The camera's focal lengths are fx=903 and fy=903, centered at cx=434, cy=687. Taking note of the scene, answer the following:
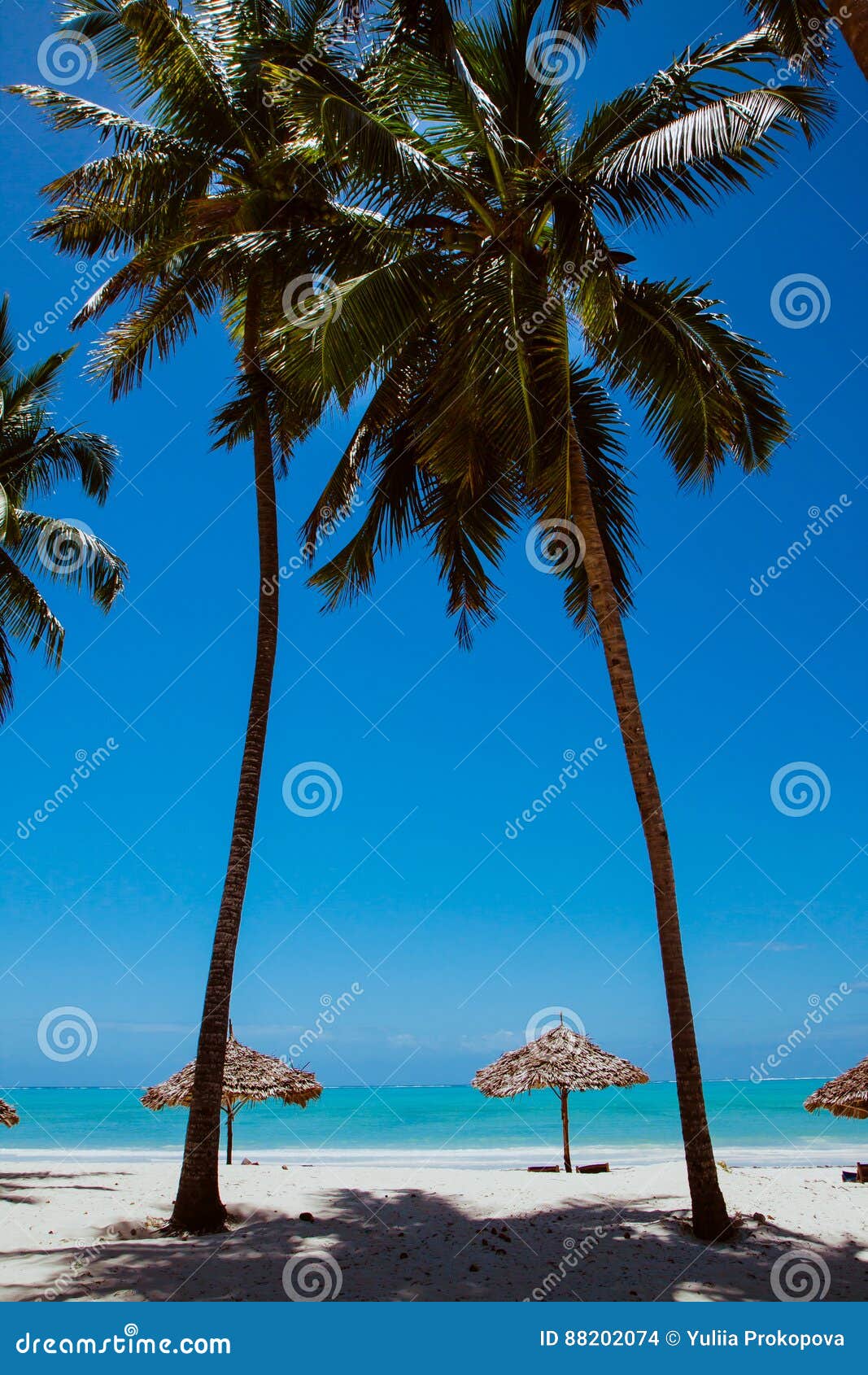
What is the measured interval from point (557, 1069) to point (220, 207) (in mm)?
14575

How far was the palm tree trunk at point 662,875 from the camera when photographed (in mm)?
7258

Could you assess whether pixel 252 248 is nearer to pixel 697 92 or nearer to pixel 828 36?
pixel 697 92

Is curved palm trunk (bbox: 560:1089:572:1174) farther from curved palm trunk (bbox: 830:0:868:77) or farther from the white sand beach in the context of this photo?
curved palm trunk (bbox: 830:0:868:77)

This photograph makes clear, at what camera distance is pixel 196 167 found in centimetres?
994

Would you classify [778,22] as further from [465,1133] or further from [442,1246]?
[465,1133]

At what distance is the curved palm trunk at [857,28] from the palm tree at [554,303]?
1.72 meters

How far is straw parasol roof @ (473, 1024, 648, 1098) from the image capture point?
16234 mm

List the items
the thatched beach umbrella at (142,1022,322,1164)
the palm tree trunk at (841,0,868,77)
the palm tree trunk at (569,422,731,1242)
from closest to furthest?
the palm tree trunk at (841,0,868,77), the palm tree trunk at (569,422,731,1242), the thatched beach umbrella at (142,1022,322,1164)

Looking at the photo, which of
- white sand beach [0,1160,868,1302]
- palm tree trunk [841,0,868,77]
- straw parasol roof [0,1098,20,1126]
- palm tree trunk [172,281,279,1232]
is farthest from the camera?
straw parasol roof [0,1098,20,1126]

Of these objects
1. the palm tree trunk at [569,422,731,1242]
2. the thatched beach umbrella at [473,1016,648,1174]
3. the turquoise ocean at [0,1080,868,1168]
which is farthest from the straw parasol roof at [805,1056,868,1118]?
the turquoise ocean at [0,1080,868,1168]

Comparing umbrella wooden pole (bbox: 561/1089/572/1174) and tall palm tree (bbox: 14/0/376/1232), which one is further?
umbrella wooden pole (bbox: 561/1089/572/1174)

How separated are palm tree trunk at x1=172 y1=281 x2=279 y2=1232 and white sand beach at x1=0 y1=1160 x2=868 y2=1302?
437mm

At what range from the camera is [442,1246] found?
743cm

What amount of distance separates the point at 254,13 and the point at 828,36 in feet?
21.1
